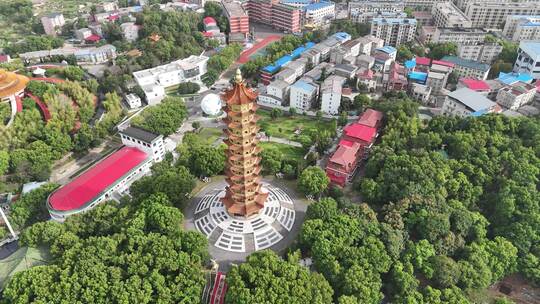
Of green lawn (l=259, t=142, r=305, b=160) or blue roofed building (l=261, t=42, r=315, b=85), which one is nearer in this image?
green lawn (l=259, t=142, r=305, b=160)

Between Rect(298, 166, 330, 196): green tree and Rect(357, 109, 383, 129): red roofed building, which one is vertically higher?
Rect(357, 109, 383, 129): red roofed building

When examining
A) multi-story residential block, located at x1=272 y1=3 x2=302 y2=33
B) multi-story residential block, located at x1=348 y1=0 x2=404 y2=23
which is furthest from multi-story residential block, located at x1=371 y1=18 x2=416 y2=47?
multi-story residential block, located at x1=272 y1=3 x2=302 y2=33

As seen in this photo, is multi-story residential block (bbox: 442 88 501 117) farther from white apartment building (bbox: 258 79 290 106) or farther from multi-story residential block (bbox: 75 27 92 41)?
multi-story residential block (bbox: 75 27 92 41)

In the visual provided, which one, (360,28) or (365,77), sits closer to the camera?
(365,77)

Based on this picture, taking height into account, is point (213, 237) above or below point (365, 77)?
below

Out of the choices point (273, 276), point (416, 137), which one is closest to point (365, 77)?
point (416, 137)

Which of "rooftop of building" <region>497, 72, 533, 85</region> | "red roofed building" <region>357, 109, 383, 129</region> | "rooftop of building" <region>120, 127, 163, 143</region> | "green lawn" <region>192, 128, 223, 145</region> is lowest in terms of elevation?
"green lawn" <region>192, 128, 223, 145</region>

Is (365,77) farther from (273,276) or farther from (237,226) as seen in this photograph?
(273,276)

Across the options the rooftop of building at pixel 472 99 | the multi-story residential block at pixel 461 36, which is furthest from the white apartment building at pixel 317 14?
the rooftop of building at pixel 472 99
